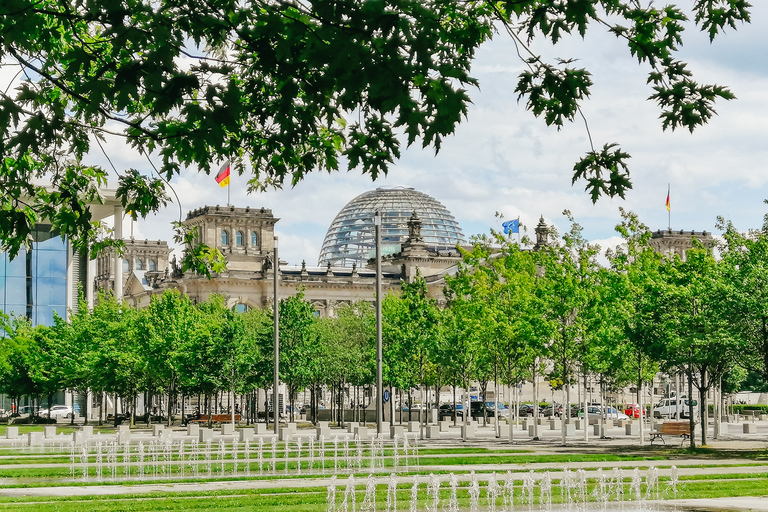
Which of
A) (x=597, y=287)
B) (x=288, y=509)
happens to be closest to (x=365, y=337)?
(x=597, y=287)

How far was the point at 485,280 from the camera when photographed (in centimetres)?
5888

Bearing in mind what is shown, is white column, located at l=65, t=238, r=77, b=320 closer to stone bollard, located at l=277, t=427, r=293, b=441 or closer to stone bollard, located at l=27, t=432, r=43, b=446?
stone bollard, located at l=27, t=432, r=43, b=446

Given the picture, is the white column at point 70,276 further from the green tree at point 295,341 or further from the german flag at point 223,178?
the green tree at point 295,341

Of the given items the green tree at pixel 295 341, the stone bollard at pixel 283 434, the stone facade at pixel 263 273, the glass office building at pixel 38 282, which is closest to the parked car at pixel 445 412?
the green tree at pixel 295 341

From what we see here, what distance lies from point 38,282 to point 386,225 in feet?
354

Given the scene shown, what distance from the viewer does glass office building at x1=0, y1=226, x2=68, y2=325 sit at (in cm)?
7694

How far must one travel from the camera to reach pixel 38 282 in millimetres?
78938

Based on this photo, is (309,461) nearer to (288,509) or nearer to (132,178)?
(288,509)

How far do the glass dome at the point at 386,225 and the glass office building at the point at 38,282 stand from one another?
102 m

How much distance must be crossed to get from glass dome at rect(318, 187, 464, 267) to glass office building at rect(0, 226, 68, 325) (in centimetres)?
10215

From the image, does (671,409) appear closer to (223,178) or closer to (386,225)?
(223,178)

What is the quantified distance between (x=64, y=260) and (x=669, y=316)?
2172 inches

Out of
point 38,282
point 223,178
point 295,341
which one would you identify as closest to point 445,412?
point 295,341

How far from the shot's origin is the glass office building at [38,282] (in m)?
76.9
